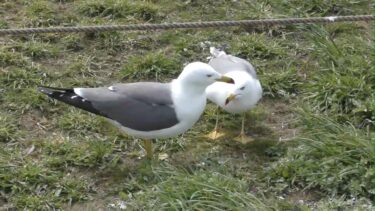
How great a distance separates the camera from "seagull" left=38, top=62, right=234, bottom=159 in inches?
156

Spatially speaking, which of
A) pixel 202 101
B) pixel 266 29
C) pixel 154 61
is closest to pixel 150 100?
pixel 202 101

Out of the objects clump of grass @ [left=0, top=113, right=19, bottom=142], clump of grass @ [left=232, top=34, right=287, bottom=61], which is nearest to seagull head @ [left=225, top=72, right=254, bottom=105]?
clump of grass @ [left=232, top=34, right=287, bottom=61]

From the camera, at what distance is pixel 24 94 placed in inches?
182

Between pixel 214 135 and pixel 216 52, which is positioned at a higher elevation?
pixel 216 52

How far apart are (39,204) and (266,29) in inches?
89.9

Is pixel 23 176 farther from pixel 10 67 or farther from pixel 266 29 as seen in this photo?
pixel 266 29

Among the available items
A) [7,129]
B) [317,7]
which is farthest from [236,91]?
Answer: [317,7]

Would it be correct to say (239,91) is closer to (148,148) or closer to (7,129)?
(148,148)

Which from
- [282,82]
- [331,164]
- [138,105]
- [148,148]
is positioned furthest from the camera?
[282,82]

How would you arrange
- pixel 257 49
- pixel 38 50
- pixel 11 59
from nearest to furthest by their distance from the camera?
pixel 11 59
pixel 38 50
pixel 257 49

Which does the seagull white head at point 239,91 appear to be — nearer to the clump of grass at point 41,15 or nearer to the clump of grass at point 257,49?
the clump of grass at point 257,49

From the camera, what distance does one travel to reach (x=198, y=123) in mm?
4492

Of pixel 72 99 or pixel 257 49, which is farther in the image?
pixel 257 49

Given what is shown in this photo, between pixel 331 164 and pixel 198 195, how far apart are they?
0.73 meters
